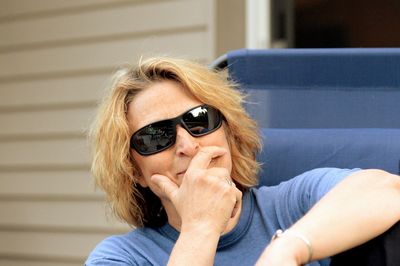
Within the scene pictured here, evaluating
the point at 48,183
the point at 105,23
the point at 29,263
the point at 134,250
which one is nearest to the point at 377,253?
the point at 134,250

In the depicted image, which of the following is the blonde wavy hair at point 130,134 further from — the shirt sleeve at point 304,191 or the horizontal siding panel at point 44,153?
the horizontal siding panel at point 44,153

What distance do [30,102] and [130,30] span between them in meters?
1.02

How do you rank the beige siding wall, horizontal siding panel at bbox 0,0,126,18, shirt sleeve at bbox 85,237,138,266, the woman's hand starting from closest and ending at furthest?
the woman's hand → shirt sleeve at bbox 85,237,138,266 → the beige siding wall → horizontal siding panel at bbox 0,0,126,18

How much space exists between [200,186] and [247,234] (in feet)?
0.76

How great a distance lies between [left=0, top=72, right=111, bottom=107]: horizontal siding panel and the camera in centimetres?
450

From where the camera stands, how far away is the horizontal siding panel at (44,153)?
15.1ft

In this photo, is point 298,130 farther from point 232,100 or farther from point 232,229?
point 232,229

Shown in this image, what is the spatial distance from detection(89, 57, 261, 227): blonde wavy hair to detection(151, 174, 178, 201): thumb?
12cm

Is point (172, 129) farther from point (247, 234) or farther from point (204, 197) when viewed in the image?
point (247, 234)

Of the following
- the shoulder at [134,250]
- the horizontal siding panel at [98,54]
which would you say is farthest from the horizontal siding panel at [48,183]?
the shoulder at [134,250]

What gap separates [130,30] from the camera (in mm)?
4270

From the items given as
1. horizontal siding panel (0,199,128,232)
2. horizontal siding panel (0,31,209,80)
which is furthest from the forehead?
horizontal siding panel (0,199,128,232)

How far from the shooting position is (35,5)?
15.2 feet

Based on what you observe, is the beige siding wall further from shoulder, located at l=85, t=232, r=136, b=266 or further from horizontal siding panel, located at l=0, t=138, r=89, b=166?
shoulder, located at l=85, t=232, r=136, b=266
